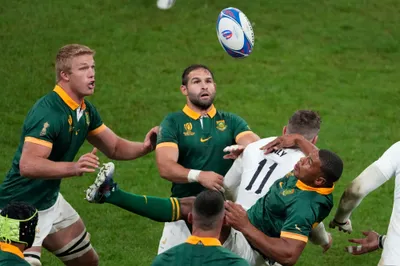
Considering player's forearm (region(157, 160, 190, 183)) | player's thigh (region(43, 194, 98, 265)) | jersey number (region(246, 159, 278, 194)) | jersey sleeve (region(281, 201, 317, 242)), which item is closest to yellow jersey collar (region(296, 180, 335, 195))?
jersey sleeve (region(281, 201, 317, 242))

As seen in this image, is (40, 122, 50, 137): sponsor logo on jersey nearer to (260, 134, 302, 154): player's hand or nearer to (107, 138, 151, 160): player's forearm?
(107, 138, 151, 160): player's forearm

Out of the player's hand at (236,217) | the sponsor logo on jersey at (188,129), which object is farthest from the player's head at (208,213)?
the sponsor logo on jersey at (188,129)

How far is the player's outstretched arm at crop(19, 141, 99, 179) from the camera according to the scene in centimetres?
765

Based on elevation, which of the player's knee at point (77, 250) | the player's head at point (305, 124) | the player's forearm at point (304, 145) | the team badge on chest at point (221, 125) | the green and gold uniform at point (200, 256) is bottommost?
the player's knee at point (77, 250)

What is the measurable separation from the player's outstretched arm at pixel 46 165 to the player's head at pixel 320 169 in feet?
5.90

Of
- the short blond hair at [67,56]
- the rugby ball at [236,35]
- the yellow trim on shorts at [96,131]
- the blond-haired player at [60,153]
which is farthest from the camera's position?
the rugby ball at [236,35]

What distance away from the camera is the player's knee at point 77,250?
8836 millimetres

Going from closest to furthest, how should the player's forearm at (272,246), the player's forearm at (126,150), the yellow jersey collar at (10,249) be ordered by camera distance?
the yellow jersey collar at (10,249), the player's forearm at (272,246), the player's forearm at (126,150)

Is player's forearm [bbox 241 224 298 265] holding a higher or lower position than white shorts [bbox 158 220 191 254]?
higher

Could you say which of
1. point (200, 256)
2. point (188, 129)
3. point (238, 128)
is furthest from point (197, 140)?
point (200, 256)

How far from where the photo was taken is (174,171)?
26.9 feet

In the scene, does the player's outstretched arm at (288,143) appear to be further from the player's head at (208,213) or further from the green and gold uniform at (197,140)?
the player's head at (208,213)

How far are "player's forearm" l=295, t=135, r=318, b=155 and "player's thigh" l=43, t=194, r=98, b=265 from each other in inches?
97.2

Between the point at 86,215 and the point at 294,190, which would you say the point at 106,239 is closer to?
the point at 86,215
